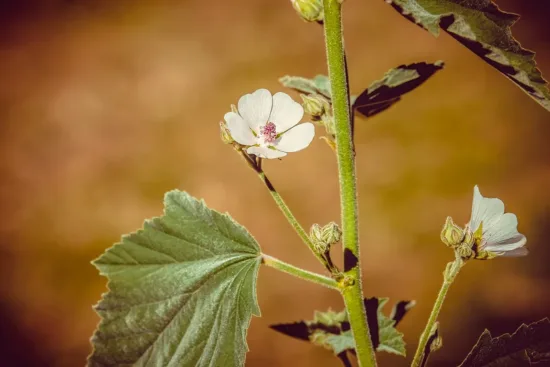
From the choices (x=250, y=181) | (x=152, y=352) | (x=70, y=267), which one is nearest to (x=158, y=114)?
(x=250, y=181)

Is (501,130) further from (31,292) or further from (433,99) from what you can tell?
(31,292)

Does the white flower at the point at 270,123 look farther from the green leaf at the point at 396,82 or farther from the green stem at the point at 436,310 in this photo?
the green stem at the point at 436,310

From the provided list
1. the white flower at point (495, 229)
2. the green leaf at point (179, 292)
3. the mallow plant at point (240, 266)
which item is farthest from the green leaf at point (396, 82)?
the green leaf at point (179, 292)

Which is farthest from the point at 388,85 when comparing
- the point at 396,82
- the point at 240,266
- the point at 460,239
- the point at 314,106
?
the point at 240,266

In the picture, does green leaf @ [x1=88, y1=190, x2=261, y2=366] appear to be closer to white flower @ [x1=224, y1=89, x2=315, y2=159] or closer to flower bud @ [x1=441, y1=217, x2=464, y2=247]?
white flower @ [x1=224, y1=89, x2=315, y2=159]

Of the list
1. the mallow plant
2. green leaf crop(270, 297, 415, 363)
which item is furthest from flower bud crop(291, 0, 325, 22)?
green leaf crop(270, 297, 415, 363)

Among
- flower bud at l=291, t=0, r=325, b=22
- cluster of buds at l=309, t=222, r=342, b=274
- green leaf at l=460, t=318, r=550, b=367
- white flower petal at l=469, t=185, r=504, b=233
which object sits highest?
flower bud at l=291, t=0, r=325, b=22

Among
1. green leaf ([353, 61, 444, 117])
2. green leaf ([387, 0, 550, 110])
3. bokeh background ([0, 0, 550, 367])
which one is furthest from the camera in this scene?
bokeh background ([0, 0, 550, 367])

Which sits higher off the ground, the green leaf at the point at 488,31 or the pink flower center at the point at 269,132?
the pink flower center at the point at 269,132
